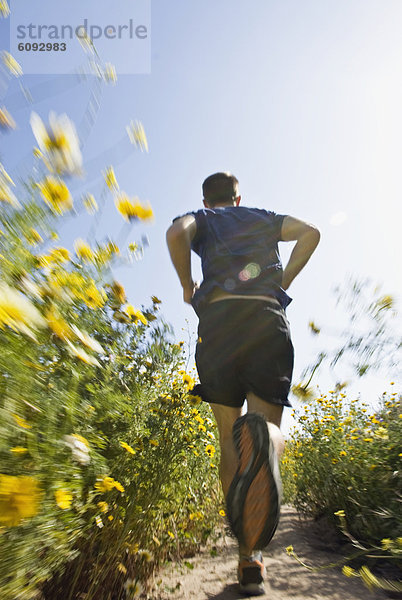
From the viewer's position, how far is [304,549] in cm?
245

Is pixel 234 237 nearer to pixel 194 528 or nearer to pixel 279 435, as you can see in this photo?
pixel 279 435

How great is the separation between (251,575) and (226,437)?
23.4 inches

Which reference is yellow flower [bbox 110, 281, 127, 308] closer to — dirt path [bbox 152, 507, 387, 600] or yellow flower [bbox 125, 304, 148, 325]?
yellow flower [bbox 125, 304, 148, 325]

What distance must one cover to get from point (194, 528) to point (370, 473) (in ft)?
3.81

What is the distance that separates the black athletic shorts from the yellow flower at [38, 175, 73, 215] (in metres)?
0.86

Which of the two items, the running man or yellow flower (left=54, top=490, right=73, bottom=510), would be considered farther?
the running man

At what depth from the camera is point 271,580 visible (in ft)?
6.07

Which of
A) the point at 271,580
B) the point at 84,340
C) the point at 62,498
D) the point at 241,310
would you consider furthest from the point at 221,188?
the point at 271,580

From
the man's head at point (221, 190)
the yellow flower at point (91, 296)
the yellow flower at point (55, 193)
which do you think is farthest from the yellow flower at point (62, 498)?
the man's head at point (221, 190)

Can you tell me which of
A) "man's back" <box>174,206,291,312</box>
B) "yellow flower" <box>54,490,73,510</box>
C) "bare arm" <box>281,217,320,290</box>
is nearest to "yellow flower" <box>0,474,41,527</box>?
"yellow flower" <box>54,490,73,510</box>

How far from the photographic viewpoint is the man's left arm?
5.66ft

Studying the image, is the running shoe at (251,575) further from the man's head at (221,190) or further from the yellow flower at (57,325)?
the man's head at (221,190)

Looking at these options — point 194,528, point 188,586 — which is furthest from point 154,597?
point 194,528

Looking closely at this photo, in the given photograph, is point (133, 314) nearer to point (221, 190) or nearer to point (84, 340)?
point (84, 340)
